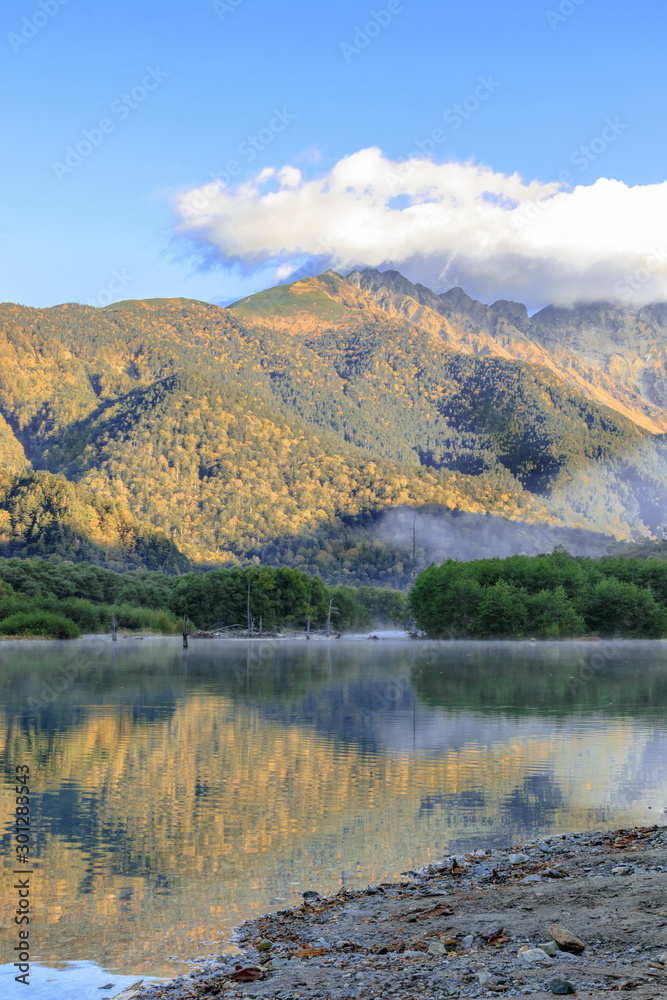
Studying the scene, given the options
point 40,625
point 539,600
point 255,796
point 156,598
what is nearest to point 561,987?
point 255,796

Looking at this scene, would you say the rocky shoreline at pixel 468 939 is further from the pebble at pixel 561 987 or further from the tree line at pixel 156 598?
the tree line at pixel 156 598

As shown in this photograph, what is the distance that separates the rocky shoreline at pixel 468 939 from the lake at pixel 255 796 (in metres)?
0.84

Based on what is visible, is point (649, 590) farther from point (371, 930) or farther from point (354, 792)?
point (371, 930)

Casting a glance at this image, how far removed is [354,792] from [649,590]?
13156cm

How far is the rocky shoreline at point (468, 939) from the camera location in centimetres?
852

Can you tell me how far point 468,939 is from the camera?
9930mm

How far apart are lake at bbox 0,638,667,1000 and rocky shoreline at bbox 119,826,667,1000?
0.84m

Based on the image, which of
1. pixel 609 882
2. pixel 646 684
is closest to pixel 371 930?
pixel 609 882

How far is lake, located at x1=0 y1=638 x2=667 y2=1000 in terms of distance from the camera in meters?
12.4

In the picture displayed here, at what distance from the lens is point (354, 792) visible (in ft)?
66.4

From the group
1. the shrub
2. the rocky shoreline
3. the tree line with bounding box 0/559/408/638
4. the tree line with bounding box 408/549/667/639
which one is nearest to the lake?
the rocky shoreline

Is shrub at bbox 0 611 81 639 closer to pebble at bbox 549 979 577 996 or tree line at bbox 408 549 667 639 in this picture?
tree line at bbox 408 549 667 639

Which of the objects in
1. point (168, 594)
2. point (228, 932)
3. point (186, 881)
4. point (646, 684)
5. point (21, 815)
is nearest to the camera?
point (228, 932)

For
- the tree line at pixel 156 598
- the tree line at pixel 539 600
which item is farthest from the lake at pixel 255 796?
the tree line at pixel 156 598
